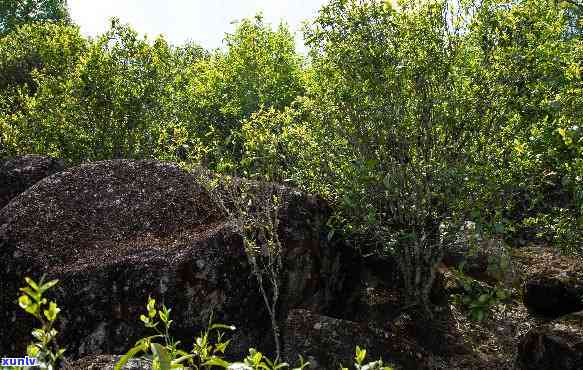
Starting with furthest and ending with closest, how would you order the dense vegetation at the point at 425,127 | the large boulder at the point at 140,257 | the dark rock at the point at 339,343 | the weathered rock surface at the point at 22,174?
the weathered rock surface at the point at 22,174 < the dense vegetation at the point at 425,127 < the large boulder at the point at 140,257 < the dark rock at the point at 339,343

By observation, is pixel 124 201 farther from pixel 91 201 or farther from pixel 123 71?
pixel 123 71

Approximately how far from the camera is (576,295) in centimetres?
832

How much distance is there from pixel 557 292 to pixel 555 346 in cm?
238

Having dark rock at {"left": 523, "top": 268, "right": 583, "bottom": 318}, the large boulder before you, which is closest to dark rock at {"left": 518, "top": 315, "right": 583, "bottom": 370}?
dark rock at {"left": 523, "top": 268, "right": 583, "bottom": 318}

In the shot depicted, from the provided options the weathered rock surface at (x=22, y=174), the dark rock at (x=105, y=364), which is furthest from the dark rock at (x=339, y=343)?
the weathered rock surface at (x=22, y=174)

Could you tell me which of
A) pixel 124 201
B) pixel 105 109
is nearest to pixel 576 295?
pixel 124 201

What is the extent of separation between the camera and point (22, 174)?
10.8 meters

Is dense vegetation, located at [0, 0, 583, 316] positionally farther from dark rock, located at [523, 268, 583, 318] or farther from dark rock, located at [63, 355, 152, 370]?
dark rock, located at [63, 355, 152, 370]

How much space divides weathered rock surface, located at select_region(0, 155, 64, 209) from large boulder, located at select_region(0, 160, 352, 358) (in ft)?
7.75

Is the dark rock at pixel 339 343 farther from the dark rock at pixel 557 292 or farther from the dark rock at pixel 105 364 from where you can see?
the dark rock at pixel 105 364

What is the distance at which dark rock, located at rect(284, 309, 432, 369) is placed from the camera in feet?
21.9

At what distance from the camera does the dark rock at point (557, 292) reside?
8359 millimetres

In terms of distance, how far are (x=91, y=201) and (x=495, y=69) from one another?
6056 mm

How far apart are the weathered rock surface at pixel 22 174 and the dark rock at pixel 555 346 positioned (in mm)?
8814
